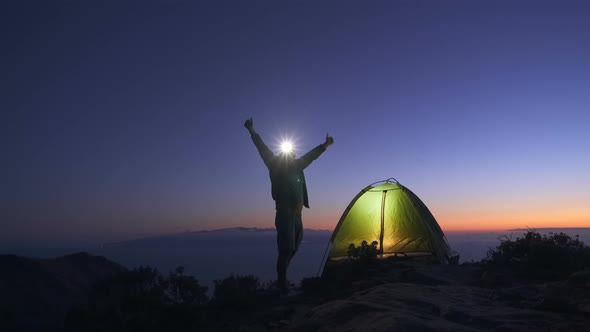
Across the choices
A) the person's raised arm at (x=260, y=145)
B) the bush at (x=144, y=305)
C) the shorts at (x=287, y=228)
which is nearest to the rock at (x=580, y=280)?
the shorts at (x=287, y=228)

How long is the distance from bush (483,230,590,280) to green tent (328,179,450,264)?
2.07 metres

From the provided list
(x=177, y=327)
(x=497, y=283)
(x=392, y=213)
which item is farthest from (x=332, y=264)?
(x=177, y=327)

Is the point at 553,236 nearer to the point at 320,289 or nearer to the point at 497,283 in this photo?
the point at 497,283

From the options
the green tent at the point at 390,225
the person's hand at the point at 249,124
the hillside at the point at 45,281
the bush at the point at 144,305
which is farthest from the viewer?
the hillside at the point at 45,281

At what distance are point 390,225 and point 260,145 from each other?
5.90 metres

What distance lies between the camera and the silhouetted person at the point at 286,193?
304 inches

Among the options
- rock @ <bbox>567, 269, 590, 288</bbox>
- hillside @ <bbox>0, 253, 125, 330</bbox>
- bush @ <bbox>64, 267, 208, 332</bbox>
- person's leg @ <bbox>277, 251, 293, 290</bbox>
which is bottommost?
hillside @ <bbox>0, 253, 125, 330</bbox>

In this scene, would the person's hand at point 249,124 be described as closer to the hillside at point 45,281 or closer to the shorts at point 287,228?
the shorts at point 287,228

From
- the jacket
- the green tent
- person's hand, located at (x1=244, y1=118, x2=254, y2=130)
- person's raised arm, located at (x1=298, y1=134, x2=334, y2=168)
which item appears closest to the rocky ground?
the jacket

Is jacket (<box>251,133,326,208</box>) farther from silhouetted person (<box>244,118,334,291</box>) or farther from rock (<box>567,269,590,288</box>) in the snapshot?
rock (<box>567,269,590,288</box>)

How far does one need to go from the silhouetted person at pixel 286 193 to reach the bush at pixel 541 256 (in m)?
4.81

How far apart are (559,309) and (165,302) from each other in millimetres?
5384

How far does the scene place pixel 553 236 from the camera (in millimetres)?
9500

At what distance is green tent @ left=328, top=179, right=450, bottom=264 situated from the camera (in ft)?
37.5
